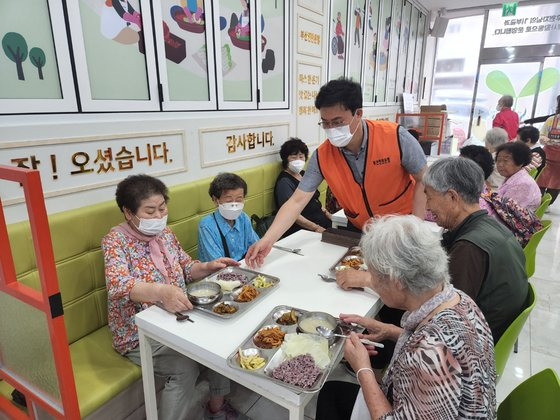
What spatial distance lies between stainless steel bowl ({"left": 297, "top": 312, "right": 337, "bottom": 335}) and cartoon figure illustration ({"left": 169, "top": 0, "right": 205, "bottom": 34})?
2.01m

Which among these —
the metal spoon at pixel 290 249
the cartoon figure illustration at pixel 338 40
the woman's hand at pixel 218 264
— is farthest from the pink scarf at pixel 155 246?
the cartoon figure illustration at pixel 338 40

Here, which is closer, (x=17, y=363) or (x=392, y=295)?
(x=392, y=295)

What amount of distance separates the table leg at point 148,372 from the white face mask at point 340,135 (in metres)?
1.32

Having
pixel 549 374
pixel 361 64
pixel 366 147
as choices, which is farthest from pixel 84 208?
pixel 361 64

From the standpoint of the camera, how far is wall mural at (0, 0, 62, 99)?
1488 millimetres

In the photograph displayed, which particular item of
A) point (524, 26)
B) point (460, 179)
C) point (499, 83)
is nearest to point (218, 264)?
point (460, 179)

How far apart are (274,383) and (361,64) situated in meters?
4.97

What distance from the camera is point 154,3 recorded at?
80.5 inches

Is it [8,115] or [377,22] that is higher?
[377,22]

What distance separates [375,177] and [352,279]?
0.71m

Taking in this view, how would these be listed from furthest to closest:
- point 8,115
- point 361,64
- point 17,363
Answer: point 361,64 → point 8,115 → point 17,363

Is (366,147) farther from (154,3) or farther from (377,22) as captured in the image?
(377,22)

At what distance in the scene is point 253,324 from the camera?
1257 mm

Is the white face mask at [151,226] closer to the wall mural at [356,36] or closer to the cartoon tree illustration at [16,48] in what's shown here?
the cartoon tree illustration at [16,48]
